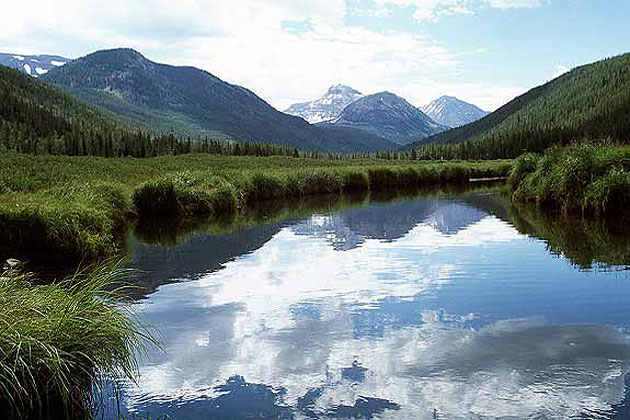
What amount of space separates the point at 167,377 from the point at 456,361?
4.16 metres

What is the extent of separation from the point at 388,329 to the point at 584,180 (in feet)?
61.9

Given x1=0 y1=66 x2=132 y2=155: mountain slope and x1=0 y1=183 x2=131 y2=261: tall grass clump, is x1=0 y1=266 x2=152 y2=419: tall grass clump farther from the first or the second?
x1=0 y1=66 x2=132 y2=155: mountain slope

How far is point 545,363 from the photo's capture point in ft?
30.1

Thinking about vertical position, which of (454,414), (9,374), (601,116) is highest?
(601,116)

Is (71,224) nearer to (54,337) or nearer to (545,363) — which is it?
(54,337)

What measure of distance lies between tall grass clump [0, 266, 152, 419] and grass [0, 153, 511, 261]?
8.74 m

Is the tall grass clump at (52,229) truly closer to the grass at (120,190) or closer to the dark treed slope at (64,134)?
the grass at (120,190)

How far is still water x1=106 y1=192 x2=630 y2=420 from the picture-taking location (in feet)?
25.8

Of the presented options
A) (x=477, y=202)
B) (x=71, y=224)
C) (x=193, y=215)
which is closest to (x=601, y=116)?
(x=477, y=202)

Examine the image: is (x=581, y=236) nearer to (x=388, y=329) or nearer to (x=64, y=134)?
(x=388, y=329)

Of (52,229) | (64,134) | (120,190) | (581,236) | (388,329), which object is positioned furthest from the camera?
(64,134)

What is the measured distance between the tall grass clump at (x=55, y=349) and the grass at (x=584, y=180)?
22.4 m

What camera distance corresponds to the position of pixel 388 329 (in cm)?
1095

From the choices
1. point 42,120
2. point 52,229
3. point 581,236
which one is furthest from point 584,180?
point 42,120
